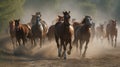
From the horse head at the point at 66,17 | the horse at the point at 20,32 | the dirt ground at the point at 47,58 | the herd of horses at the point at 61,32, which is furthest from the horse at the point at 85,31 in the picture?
the horse at the point at 20,32

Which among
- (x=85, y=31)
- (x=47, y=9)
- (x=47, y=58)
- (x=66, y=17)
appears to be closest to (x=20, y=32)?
(x=47, y=58)

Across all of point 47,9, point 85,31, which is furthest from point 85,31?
point 47,9

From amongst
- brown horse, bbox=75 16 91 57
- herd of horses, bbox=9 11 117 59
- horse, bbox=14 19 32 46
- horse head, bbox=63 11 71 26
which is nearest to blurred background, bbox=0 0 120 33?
herd of horses, bbox=9 11 117 59

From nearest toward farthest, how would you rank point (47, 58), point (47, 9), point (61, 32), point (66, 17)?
1. point (66, 17)
2. point (61, 32)
3. point (47, 58)
4. point (47, 9)

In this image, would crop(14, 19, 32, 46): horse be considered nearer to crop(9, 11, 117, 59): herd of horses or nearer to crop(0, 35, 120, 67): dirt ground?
crop(9, 11, 117, 59): herd of horses

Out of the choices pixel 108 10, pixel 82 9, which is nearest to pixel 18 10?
pixel 82 9

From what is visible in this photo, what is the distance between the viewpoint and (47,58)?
A: 2380 centimetres

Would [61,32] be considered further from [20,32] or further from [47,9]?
[47,9]

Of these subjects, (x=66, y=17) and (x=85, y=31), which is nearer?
(x=66, y=17)

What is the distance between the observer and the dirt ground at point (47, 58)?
66.5ft

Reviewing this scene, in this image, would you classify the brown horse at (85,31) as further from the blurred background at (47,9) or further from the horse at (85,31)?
the blurred background at (47,9)

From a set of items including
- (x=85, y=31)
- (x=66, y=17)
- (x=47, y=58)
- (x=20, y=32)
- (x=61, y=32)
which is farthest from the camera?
(x=20, y=32)

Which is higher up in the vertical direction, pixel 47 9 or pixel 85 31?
pixel 47 9

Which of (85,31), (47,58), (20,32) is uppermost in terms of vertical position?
(85,31)
